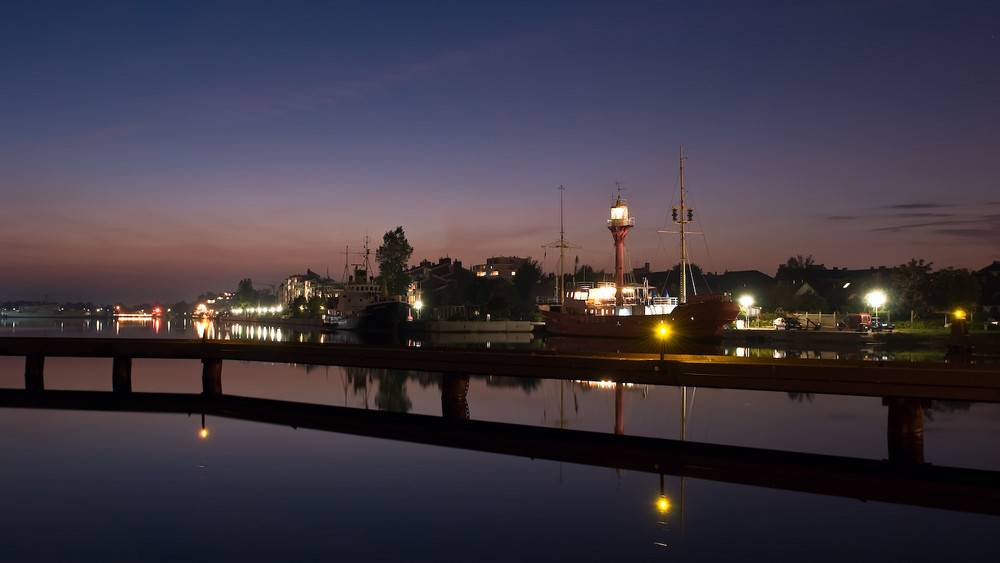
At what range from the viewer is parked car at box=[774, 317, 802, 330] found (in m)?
71.9

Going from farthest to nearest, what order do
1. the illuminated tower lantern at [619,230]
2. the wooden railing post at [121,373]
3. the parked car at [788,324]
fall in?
1. the illuminated tower lantern at [619,230]
2. the parked car at [788,324]
3. the wooden railing post at [121,373]

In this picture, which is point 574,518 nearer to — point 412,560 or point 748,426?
point 412,560

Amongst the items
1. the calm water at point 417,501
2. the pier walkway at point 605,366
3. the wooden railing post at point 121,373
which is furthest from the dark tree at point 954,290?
the wooden railing post at point 121,373

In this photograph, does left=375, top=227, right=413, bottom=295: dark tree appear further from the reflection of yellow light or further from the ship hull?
the reflection of yellow light

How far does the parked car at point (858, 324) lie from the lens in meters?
65.1

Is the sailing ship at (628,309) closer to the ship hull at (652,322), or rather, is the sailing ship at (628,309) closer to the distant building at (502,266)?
the ship hull at (652,322)

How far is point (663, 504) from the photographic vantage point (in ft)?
41.6

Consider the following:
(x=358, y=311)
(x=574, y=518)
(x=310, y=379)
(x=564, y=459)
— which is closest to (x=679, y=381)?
(x=564, y=459)

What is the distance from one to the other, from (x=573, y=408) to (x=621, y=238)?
→ 197 feet

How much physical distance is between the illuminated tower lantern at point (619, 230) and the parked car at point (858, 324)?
22890mm

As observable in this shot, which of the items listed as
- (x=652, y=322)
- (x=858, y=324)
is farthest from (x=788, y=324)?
(x=652, y=322)

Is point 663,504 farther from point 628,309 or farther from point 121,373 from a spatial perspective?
point 628,309

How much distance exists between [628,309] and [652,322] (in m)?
8.24

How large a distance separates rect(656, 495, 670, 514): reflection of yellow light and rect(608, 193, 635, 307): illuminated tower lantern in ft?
228
